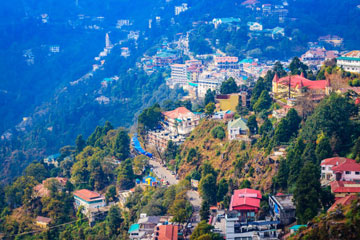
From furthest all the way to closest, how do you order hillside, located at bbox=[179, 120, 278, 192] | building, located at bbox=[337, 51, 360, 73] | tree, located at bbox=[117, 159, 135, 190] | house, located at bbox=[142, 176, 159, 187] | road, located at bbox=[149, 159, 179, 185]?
tree, located at bbox=[117, 159, 135, 190]
road, located at bbox=[149, 159, 179, 185]
house, located at bbox=[142, 176, 159, 187]
building, located at bbox=[337, 51, 360, 73]
hillside, located at bbox=[179, 120, 278, 192]

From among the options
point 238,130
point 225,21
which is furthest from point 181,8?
point 238,130

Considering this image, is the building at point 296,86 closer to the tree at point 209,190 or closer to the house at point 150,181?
the tree at point 209,190

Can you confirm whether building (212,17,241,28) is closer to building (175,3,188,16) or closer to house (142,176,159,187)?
building (175,3,188,16)

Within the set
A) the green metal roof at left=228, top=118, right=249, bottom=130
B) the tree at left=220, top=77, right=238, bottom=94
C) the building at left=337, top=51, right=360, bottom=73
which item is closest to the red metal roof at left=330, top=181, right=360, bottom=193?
the green metal roof at left=228, top=118, right=249, bottom=130

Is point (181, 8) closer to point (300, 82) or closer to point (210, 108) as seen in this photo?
point (210, 108)

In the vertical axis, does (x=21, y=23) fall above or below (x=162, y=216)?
above

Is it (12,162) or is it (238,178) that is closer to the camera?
(238,178)

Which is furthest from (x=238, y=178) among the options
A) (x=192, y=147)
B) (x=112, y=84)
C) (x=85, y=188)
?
(x=112, y=84)

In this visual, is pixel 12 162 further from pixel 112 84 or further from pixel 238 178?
pixel 238 178
